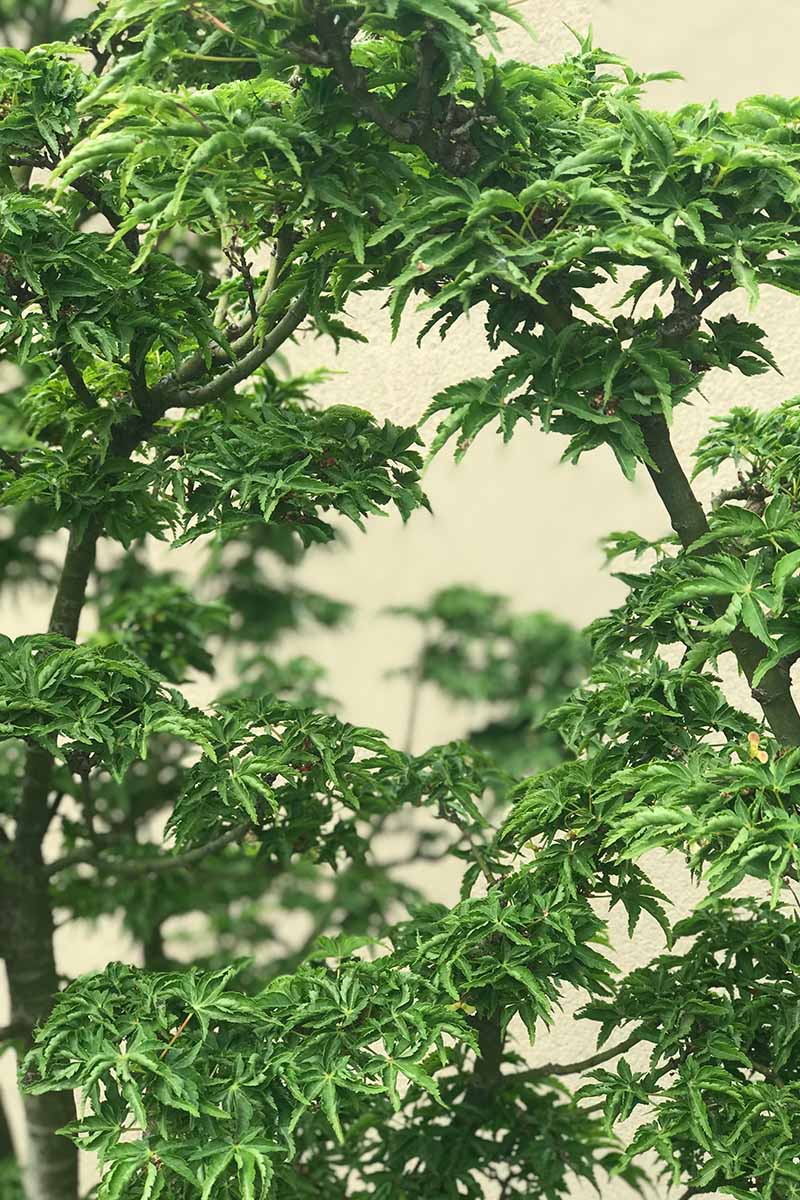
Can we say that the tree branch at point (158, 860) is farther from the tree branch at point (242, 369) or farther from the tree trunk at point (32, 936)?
the tree branch at point (242, 369)

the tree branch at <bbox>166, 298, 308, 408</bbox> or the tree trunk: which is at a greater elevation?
the tree branch at <bbox>166, 298, 308, 408</bbox>

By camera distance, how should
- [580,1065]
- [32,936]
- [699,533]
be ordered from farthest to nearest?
[32,936] < [580,1065] < [699,533]

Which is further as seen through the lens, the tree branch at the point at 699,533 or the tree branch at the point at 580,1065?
the tree branch at the point at 580,1065

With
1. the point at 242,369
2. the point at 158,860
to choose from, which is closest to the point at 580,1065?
the point at 158,860

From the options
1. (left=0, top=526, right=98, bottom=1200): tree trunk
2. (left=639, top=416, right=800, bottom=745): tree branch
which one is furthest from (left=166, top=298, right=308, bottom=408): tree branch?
(left=0, top=526, right=98, bottom=1200): tree trunk

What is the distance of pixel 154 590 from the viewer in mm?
2623

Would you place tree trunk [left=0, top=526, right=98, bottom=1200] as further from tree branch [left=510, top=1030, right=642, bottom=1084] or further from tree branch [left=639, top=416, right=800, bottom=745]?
tree branch [left=639, top=416, right=800, bottom=745]

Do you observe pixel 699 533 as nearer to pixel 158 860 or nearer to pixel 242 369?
pixel 242 369

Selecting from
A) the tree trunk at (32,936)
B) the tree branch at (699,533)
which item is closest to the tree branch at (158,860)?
the tree trunk at (32,936)

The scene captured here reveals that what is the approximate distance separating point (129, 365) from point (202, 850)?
0.66m

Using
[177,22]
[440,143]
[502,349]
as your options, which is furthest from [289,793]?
[502,349]

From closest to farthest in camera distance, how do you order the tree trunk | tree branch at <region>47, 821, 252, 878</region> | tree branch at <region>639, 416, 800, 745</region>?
tree branch at <region>639, 416, 800, 745</region> → tree branch at <region>47, 821, 252, 878</region> → the tree trunk

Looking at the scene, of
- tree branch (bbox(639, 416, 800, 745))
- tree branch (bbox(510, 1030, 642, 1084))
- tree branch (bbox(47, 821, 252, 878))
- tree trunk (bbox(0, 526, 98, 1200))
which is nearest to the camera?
tree branch (bbox(639, 416, 800, 745))

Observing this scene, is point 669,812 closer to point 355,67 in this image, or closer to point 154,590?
point 355,67
